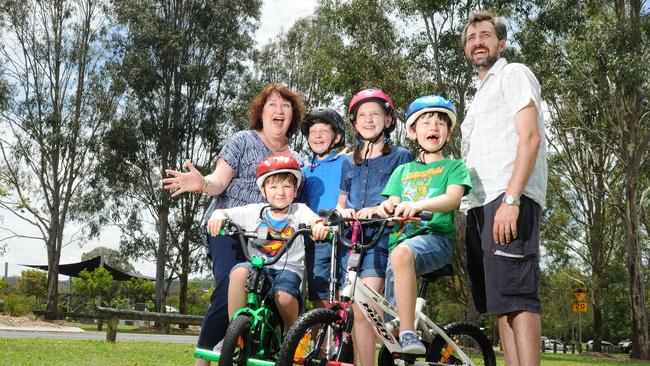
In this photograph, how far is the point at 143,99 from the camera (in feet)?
101

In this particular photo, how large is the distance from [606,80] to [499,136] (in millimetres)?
19094

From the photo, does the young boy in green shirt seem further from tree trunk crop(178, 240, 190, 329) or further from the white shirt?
tree trunk crop(178, 240, 190, 329)

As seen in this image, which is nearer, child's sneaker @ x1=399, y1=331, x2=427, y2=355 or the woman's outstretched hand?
child's sneaker @ x1=399, y1=331, x2=427, y2=355

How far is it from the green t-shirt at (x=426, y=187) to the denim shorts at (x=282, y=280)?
0.61m

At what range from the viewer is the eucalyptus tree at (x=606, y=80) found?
63.2 ft

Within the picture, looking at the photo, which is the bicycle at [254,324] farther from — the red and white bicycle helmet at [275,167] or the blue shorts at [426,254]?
the blue shorts at [426,254]

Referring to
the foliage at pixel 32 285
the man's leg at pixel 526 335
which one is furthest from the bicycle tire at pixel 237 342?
the foliage at pixel 32 285

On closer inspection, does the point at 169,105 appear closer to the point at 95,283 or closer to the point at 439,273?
the point at 95,283

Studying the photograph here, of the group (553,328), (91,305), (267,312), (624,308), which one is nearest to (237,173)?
(267,312)

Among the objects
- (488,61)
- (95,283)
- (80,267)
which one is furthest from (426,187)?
(80,267)

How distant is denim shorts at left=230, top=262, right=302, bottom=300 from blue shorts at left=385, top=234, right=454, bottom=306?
22.1 inches

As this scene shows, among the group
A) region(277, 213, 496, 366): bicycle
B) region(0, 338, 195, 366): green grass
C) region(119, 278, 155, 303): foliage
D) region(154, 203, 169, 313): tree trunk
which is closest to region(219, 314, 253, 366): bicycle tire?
region(277, 213, 496, 366): bicycle

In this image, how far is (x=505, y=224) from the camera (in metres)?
3.71

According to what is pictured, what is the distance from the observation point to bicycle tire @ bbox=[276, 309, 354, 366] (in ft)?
11.3
